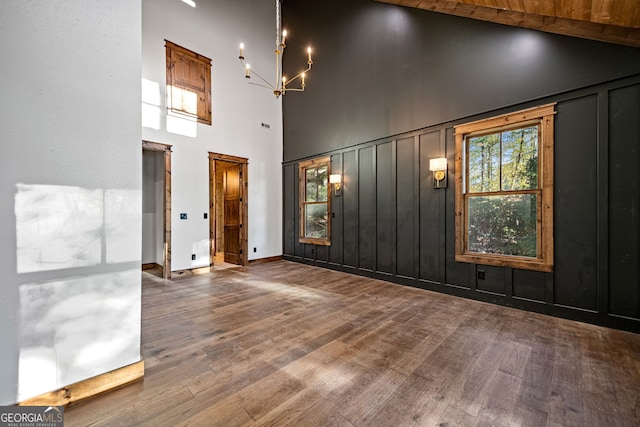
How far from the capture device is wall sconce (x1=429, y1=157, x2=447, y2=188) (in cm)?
389

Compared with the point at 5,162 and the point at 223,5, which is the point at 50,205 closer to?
the point at 5,162

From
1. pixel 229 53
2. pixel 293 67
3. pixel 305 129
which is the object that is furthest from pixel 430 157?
pixel 229 53

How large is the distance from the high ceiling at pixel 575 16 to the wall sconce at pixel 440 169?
1.80m

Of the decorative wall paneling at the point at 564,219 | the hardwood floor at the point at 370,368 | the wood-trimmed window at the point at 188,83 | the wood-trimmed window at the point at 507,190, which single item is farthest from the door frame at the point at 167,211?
the wood-trimmed window at the point at 507,190

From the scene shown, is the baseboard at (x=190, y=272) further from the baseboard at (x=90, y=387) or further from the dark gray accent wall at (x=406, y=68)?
the baseboard at (x=90, y=387)

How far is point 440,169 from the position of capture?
12.8 ft

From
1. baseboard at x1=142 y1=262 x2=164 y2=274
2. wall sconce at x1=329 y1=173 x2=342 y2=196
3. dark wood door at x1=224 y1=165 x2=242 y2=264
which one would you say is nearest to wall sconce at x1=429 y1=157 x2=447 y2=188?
wall sconce at x1=329 y1=173 x2=342 y2=196

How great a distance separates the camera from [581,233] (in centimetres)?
293

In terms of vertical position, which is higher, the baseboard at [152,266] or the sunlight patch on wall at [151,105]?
the sunlight patch on wall at [151,105]

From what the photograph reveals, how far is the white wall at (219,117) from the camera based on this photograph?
4887 mm

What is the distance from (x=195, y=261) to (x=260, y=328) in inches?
130

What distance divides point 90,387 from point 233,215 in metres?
5.10

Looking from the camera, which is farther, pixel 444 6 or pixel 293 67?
pixel 293 67

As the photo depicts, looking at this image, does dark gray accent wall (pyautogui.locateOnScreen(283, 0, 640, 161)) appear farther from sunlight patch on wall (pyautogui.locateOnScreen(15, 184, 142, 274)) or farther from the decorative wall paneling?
sunlight patch on wall (pyautogui.locateOnScreen(15, 184, 142, 274))
